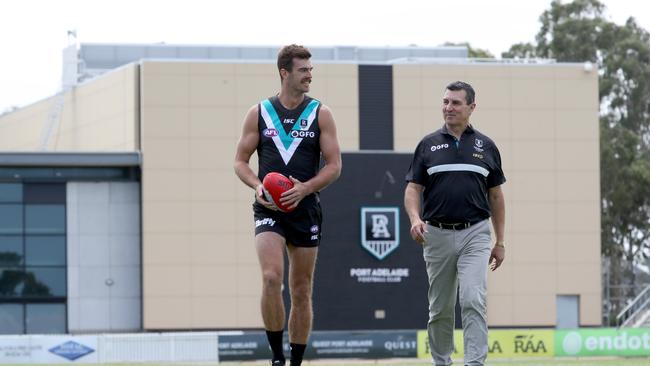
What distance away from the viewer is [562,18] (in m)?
70.7

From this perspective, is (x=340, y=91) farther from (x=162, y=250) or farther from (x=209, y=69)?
(x=162, y=250)

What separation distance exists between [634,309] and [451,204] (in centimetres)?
4988

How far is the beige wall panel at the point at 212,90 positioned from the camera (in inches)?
1954

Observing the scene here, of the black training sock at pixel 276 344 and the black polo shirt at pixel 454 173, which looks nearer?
the black training sock at pixel 276 344

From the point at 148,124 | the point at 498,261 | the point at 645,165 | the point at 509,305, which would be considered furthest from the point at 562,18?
the point at 498,261

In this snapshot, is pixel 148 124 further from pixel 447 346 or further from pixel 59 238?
pixel 447 346

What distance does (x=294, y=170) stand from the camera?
10961 mm

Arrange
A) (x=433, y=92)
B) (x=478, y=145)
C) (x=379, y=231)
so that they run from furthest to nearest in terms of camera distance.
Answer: (x=433, y=92) < (x=379, y=231) < (x=478, y=145)

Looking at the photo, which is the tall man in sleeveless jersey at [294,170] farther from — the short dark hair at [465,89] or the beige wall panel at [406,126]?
the beige wall panel at [406,126]

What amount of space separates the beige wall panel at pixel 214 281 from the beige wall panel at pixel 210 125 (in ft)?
13.6

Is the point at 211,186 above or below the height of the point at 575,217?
above

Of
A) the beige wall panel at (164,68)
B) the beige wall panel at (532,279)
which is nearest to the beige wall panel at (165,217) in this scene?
the beige wall panel at (164,68)

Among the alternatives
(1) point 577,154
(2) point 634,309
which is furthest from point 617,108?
(1) point 577,154

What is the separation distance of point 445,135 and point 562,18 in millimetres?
60450
